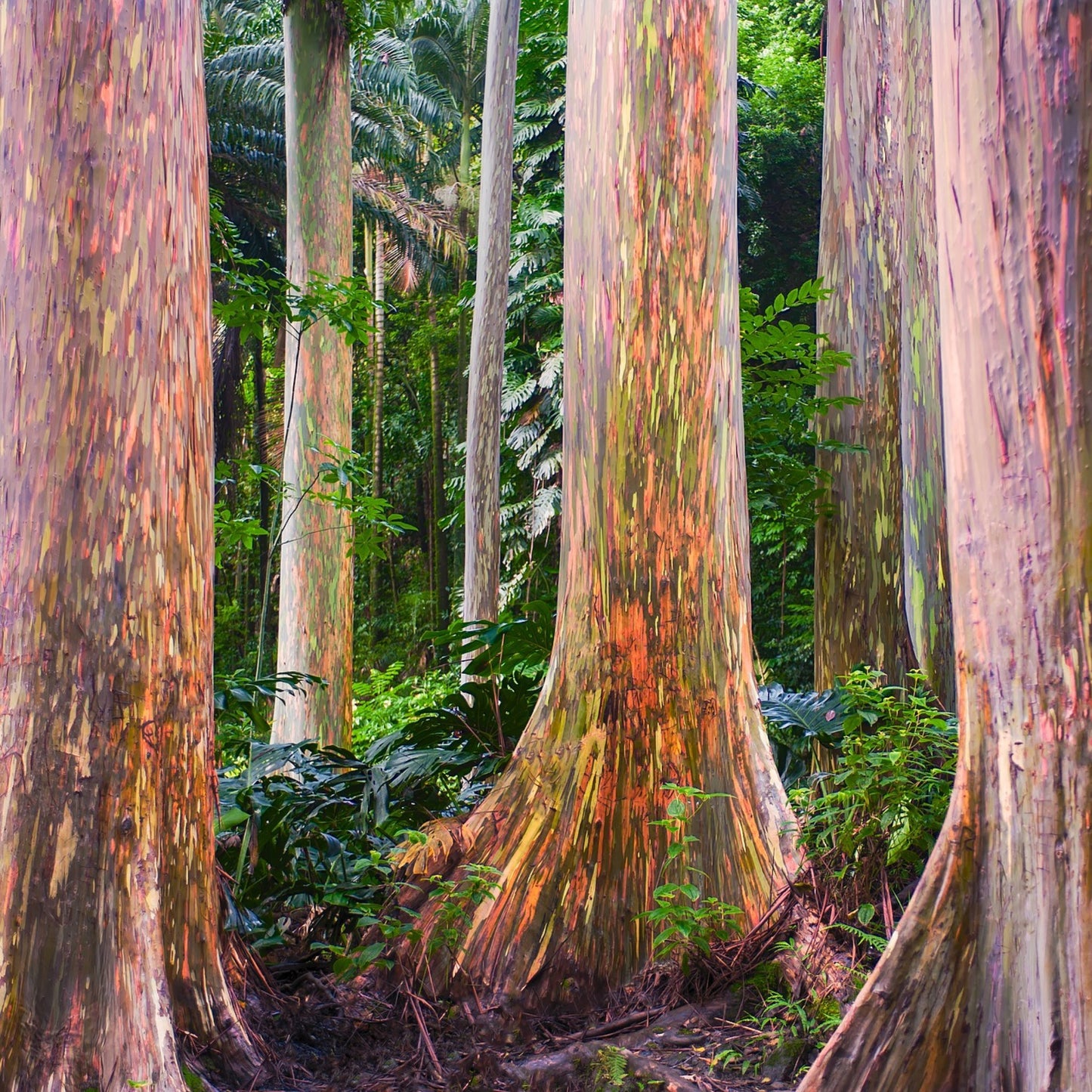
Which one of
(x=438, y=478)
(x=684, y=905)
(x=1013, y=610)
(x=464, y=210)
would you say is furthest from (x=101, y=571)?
(x=464, y=210)

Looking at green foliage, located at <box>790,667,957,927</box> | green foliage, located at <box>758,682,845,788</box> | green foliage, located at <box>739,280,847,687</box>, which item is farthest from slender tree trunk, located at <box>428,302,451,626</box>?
green foliage, located at <box>790,667,957,927</box>

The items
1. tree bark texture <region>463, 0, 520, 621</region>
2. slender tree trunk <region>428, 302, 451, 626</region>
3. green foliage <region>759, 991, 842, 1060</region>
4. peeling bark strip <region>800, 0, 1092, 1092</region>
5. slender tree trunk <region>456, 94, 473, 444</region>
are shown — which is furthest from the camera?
slender tree trunk <region>428, 302, 451, 626</region>

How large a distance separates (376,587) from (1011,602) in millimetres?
27179

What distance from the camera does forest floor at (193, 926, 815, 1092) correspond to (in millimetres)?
2764

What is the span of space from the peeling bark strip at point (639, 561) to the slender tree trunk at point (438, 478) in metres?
22.0

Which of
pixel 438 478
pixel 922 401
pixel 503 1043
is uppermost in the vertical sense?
pixel 438 478

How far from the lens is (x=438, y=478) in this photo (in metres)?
27.0

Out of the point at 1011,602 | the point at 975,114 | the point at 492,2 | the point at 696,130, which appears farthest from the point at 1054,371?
the point at 492,2

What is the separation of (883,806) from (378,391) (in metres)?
23.9

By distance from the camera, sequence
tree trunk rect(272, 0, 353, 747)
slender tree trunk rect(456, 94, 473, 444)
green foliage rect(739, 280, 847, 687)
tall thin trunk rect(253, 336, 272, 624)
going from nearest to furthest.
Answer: green foliage rect(739, 280, 847, 687)
tree trunk rect(272, 0, 353, 747)
tall thin trunk rect(253, 336, 272, 624)
slender tree trunk rect(456, 94, 473, 444)

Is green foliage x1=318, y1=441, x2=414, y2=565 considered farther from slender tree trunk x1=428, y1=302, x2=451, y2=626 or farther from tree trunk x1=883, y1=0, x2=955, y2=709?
slender tree trunk x1=428, y1=302, x2=451, y2=626

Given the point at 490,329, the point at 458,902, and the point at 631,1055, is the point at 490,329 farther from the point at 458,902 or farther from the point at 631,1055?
the point at 631,1055

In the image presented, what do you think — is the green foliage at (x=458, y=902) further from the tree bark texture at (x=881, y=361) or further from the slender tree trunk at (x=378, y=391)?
the slender tree trunk at (x=378, y=391)

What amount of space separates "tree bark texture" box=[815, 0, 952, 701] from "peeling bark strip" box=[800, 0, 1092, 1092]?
9.83ft
